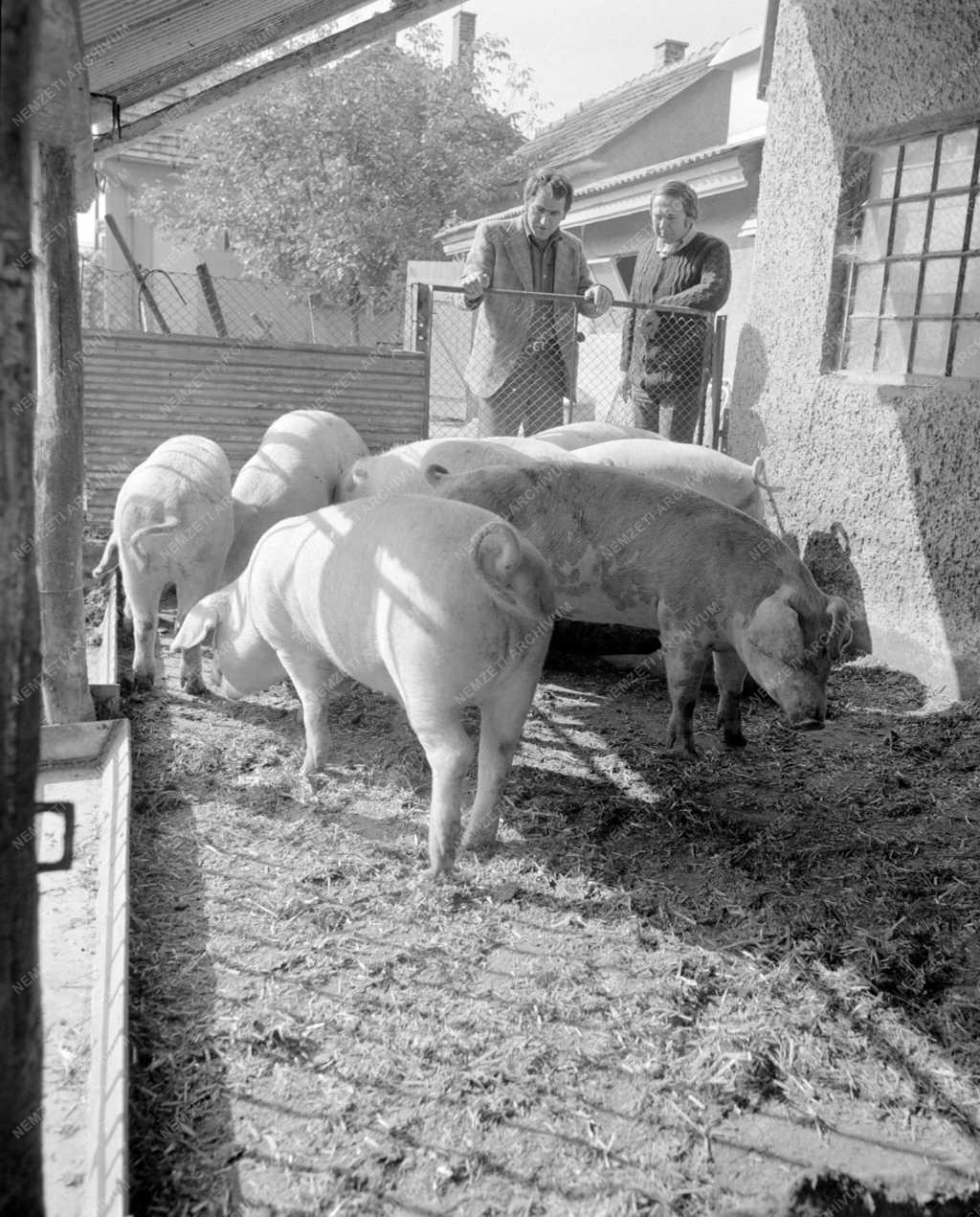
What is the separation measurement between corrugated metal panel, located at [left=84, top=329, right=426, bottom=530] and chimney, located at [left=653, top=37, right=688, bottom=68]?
2293cm

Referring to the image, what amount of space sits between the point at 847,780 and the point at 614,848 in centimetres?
123

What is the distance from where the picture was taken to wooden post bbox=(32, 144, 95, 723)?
3695mm

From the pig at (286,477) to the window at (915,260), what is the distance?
9.76 feet

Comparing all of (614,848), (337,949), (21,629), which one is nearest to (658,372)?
(614,848)

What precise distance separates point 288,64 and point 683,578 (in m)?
3.40

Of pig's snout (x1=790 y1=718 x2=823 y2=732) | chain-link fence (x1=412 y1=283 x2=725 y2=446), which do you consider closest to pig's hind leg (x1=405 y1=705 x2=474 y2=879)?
pig's snout (x1=790 y1=718 x2=823 y2=732)

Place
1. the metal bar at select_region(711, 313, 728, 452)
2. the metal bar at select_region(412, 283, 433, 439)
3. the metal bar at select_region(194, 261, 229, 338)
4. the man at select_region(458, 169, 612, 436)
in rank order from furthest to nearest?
the metal bar at select_region(194, 261, 229, 338)
the metal bar at select_region(412, 283, 433, 439)
the metal bar at select_region(711, 313, 728, 452)
the man at select_region(458, 169, 612, 436)

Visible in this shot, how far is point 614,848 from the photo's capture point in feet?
11.4

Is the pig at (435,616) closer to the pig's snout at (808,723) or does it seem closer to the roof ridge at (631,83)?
the pig's snout at (808,723)

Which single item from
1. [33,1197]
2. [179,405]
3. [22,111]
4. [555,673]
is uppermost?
[22,111]

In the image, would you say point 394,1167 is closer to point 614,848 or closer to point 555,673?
point 614,848

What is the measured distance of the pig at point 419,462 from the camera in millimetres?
5250

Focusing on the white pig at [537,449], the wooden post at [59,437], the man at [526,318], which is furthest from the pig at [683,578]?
the man at [526,318]

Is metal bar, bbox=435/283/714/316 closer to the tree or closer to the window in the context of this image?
the window
